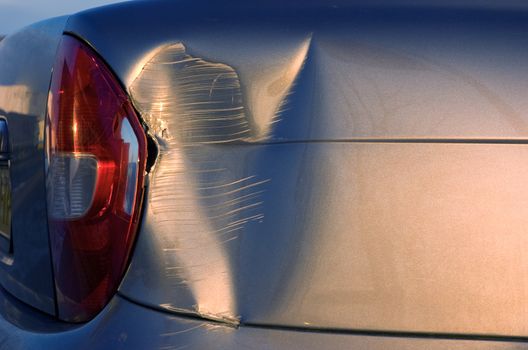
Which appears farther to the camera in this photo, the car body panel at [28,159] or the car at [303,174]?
the car body panel at [28,159]

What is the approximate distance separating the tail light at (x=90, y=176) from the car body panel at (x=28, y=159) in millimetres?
114

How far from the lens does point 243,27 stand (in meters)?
1.48

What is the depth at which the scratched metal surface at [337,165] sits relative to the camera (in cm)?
140

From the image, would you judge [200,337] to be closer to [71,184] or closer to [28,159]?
[71,184]

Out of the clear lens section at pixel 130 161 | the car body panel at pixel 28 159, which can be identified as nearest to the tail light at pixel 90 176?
the clear lens section at pixel 130 161

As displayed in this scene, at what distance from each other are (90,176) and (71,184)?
0.19 ft

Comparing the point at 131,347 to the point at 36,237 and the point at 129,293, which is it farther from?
the point at 36,237

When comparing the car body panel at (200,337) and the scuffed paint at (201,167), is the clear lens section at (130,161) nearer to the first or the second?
the scuffed paint at (201,167)

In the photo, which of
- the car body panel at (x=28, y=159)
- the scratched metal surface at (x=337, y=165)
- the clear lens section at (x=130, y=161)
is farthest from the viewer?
the car body panel at (x=28, y=159)

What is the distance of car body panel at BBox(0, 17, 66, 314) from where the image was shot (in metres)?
1.76

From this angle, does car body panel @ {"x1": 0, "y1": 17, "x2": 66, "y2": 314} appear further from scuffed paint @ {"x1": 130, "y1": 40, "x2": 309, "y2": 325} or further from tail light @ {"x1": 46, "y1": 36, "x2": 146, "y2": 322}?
scuffed paint @ {"x1": 130, "y1": 40, "x2": 309, "y2": 325}

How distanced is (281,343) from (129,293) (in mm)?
316

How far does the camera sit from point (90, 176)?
1.56 metres

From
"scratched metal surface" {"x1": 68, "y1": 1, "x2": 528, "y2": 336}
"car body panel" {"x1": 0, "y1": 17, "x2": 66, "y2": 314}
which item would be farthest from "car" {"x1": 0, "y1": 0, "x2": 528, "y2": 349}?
"car body panel" {"x1": 0, "y1": 17, "x2": 66, "y2": 314}
